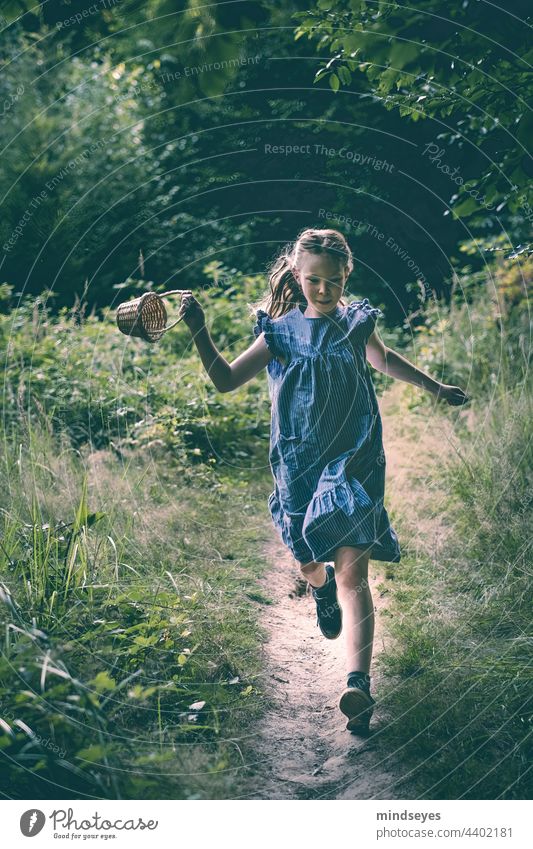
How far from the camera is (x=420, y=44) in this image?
3.54 metres

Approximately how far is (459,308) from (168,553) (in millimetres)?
4183

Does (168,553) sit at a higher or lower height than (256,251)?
lower

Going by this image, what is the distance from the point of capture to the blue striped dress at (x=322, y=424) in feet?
10.5

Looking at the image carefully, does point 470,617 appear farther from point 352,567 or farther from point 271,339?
point 271,339

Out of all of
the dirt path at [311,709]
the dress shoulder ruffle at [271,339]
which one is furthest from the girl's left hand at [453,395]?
the dirt path at [311,709]

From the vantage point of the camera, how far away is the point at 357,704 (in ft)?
9.49

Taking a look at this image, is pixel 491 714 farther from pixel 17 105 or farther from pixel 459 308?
pixel 17 105

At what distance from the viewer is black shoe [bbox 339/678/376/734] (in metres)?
2.89

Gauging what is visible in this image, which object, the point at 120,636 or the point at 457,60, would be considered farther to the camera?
the point at 457,60

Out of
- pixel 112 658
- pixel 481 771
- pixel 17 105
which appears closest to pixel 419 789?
pixel 481 771

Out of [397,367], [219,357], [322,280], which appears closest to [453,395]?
[397,367]

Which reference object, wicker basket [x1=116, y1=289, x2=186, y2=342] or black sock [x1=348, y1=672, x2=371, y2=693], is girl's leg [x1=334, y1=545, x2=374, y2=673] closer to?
black sock [x1=348, y1=672, x2=371, y2=693]
